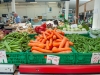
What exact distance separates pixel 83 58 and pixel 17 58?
0.82 metres

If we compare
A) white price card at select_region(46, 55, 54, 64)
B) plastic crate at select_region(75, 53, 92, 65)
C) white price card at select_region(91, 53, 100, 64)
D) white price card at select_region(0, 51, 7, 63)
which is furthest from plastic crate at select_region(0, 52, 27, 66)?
white price card at select_region(91, 53, 100, 64)

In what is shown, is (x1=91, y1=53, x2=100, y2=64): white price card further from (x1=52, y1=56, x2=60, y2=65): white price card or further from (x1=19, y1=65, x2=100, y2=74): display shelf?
(x1=52, y1=56, x2=60, y2=65): white price card

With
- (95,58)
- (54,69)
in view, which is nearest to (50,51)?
(54,69)

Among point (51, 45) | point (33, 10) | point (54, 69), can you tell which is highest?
point (33, 10)

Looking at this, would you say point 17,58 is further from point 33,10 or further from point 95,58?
point 33,10

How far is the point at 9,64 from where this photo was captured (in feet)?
5.74

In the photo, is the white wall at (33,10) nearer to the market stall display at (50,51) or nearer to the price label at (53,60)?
the market stall display at (50,51)

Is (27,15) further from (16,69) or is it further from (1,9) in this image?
(16,69)

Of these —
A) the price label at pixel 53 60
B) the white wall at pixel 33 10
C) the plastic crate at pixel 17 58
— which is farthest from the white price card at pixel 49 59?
the white wall at pixel 33 10

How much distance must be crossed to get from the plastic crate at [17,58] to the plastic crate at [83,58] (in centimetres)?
65

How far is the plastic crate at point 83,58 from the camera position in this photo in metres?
1.74

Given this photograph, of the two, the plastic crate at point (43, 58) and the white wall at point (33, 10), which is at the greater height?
the white wall at point (33, 10)

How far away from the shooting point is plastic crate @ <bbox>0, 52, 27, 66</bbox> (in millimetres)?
1739

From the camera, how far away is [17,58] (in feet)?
5.79
